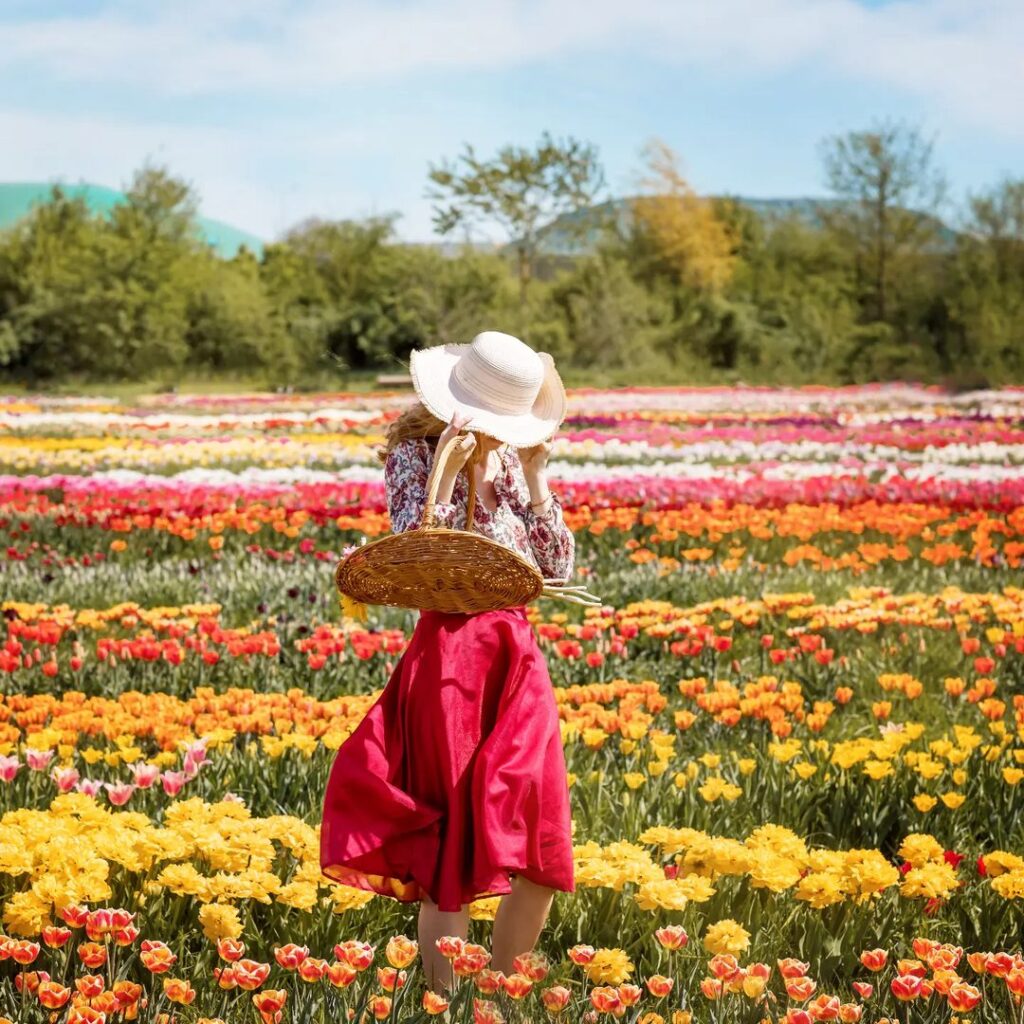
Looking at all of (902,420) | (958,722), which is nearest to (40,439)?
(902,420)

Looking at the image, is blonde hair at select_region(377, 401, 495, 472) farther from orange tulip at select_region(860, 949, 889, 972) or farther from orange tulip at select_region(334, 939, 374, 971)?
orange tulip at select_region(860, 949, 889, 972)

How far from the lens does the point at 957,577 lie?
25.4 ft

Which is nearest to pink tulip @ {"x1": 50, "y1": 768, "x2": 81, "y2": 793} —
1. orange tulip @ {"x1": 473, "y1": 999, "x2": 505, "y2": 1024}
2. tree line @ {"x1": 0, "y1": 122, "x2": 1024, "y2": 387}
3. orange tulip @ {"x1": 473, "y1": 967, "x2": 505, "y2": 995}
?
orange tulip @ {"x1": 473, "y1": 967, "x2": 505, "y2": 995}

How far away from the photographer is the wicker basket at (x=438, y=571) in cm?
257

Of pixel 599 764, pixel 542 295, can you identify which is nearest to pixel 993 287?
pixel 542 295

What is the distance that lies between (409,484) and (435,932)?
0.93 metres

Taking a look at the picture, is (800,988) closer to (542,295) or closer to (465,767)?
(465,767)

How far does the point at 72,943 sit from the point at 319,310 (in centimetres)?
4311

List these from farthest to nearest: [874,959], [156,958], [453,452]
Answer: [453,452], [874,959], [156,958]

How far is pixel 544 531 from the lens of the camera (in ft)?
10.2

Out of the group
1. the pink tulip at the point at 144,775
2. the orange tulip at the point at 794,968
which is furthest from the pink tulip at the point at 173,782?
the orange tulip at the point at 794,968

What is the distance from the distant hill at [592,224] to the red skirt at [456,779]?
143 feet

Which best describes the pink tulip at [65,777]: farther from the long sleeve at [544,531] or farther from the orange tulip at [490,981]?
the orange tulip at [490,981]

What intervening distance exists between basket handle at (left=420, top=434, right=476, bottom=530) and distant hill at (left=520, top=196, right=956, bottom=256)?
43.4 metres
